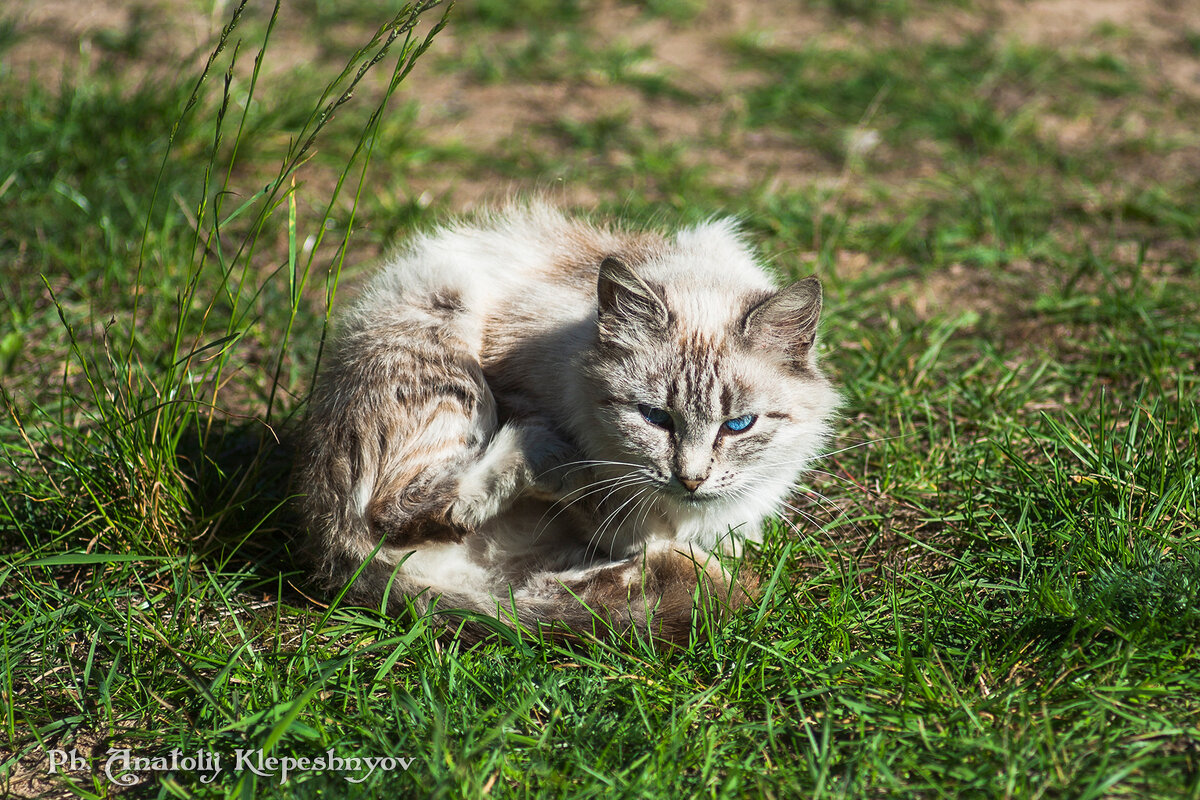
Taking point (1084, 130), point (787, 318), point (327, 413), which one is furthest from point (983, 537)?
point (1084, 130)

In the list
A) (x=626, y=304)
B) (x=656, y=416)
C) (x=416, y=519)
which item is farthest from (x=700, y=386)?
(x=416, y=519)

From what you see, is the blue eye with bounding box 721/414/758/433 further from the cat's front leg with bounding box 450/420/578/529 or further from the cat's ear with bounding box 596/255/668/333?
the cat's front leg with bounding box 450/420/578/529

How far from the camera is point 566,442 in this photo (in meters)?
3.12

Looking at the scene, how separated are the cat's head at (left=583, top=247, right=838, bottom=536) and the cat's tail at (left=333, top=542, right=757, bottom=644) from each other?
9.5 inches

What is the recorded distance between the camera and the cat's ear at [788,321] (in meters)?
2.87

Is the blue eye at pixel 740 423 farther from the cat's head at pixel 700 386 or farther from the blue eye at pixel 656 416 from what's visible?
the blue eye at pixel 656 416

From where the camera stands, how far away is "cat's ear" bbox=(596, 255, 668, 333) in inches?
A: 114

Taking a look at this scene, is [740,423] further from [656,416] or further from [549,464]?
[549,464]

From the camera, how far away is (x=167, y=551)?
10.2ft

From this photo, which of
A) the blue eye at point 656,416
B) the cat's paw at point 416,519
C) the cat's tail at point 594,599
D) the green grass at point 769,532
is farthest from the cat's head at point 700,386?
the cat's paw at point 416,519

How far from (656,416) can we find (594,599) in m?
0.61

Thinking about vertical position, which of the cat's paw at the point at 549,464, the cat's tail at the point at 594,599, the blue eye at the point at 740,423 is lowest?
the cat's tail at the point at 594,599

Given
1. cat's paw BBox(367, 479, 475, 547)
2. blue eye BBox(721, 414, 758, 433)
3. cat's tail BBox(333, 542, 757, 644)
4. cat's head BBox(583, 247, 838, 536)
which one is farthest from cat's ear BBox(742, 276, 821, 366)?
cat's paw BBox(367, 479, 475, 547)

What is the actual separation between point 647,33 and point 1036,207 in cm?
343
